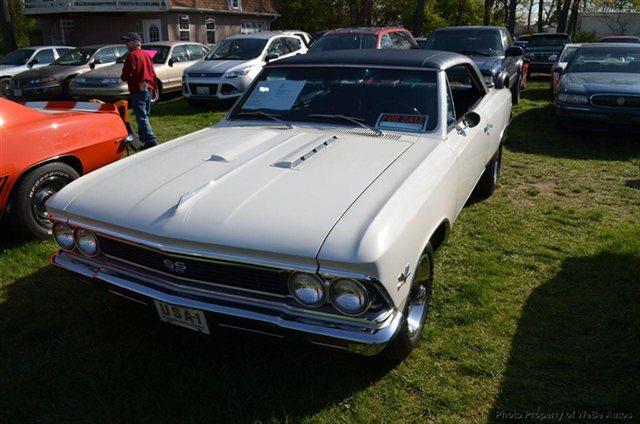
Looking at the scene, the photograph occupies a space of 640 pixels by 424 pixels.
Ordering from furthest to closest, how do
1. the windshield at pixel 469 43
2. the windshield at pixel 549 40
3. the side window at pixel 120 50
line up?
the windshield at pixel 549 40
the side window at pixel 120 50
the windshield at pixel 469 43

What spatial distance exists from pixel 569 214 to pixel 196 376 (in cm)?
411

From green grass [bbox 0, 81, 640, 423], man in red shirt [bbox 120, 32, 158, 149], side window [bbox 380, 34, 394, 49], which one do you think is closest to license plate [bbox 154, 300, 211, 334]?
green grass [bbox 0, 81, 640, 423]

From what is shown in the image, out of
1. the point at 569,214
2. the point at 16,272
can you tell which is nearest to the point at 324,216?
the point at 16,272

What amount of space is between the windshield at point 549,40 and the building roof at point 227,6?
651 inches

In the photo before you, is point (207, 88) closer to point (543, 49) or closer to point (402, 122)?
point (402, 122)

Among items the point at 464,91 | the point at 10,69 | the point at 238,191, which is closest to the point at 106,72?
the point at 10,69

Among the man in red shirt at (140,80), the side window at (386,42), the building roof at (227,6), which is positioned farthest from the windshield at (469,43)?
the building roof at (227,6)

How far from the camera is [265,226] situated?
248 centimetres

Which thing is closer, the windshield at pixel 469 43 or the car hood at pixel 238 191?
the car hood at pixel 238 191

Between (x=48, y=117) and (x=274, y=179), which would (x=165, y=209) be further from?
(x=48, y=117)

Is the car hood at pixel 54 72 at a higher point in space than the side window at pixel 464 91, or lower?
lower

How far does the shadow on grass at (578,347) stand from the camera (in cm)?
271

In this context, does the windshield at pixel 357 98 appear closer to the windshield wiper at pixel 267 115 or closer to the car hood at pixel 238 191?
the windshield wiper at pixel 267 115

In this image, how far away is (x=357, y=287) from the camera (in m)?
2.36
